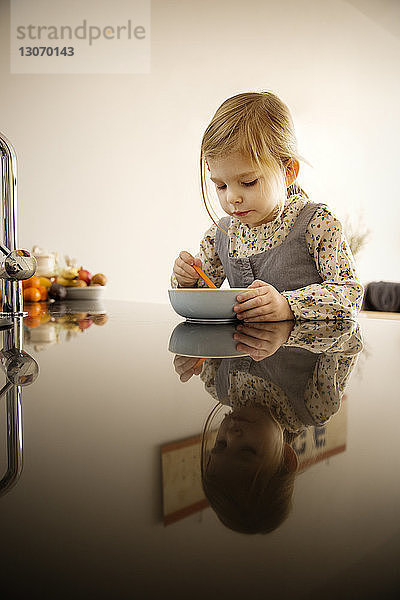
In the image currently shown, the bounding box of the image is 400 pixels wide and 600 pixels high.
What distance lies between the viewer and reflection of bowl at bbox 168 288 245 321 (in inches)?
30.7

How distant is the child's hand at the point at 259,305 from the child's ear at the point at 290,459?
0.62m

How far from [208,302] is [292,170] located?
1.92 ft

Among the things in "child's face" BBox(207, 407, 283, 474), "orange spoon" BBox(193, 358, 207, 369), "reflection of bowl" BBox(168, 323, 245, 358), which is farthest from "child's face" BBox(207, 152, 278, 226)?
"child's face" BBox(207, 407, 283, 474)

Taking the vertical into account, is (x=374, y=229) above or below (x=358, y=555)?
above

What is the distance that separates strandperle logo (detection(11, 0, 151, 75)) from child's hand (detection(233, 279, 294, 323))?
3.70m

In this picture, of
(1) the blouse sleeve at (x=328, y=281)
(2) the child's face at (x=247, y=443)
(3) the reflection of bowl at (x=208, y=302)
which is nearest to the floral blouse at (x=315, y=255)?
(1) the blouse sleeve at (x=328, y=281)

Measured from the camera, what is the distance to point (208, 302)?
788 mm

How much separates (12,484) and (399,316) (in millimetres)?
4561

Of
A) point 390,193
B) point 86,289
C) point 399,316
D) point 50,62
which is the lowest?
point 399,316

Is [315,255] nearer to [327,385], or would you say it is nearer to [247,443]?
[327,385]

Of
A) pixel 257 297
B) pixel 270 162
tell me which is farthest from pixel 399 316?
pixel 257 297

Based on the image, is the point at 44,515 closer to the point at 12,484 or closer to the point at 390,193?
the point at 12,484

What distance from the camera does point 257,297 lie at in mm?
816

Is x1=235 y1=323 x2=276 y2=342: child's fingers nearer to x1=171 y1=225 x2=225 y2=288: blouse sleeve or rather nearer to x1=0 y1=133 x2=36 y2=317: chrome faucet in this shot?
x1=0 y1=133 x2=36 y2=317: chrome faucet
